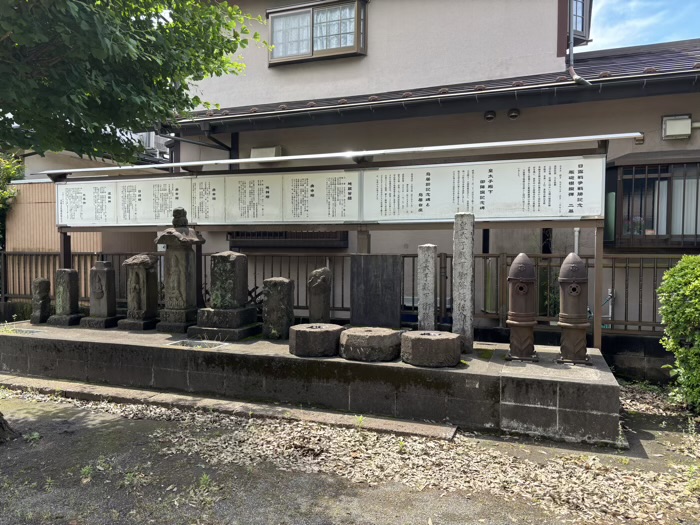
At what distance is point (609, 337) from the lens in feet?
23.4

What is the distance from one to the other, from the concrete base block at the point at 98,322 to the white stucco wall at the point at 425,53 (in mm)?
5865

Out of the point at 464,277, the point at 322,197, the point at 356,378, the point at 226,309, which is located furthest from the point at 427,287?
the point at 226,309

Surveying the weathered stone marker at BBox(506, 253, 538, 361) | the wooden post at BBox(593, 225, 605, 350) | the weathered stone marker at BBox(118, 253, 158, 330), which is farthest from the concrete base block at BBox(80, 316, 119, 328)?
the wooden post at BBox(593, 225, 605, 350)

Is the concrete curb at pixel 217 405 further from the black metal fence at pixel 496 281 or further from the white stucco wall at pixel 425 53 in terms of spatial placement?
the white stucco wall at pixel 425 53

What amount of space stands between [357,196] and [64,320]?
18.7ft

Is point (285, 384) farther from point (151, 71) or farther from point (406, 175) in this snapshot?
point (151, 71)

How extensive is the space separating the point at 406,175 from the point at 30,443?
5611 millimetres

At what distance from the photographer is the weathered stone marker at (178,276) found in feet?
25.1

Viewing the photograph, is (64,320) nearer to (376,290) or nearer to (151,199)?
(151,199)

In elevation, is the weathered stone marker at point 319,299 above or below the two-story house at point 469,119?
below

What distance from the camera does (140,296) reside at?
803 cm

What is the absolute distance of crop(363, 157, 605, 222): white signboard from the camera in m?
6.20

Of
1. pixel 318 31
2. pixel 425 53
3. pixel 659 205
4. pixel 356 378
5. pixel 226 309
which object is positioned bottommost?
pixel 356 378

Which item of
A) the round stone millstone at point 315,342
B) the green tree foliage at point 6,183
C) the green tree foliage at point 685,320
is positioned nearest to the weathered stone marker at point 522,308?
the green tree foliage at point 685,320
